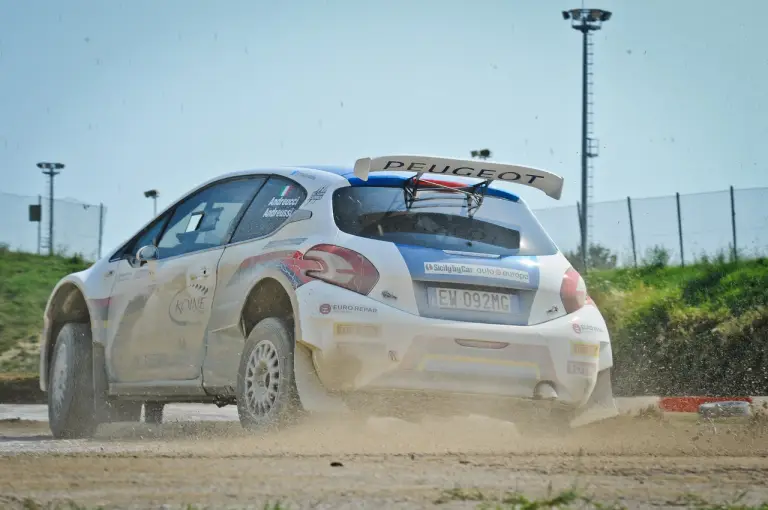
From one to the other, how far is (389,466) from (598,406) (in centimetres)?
251

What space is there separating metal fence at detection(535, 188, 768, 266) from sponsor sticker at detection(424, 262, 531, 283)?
69.8 ft

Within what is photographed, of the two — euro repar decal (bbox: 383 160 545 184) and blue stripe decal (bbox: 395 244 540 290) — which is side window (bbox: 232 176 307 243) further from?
blue stripe decal (bbox: 395 244 540 290)

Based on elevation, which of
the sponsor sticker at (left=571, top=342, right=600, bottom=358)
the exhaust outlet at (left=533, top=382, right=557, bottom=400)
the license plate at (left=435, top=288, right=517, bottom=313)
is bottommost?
the exhaust outlet at (left=533, top=382, right=557, bottom=400)

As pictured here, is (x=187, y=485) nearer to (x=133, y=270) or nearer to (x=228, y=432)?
(x=228, y=432)

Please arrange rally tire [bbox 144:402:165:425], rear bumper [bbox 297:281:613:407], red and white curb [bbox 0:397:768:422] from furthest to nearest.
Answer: red and white curb [bbox 0:397:768:422]
rally tire [bbox 144:402:165:425]
rear bumper [bbox 297:281:613:407]

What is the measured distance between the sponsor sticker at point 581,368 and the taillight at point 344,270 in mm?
1285

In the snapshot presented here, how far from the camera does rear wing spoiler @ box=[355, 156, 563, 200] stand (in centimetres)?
803

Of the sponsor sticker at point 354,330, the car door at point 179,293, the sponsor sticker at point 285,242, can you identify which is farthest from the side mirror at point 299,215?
the sponsor sticker at point 354,330

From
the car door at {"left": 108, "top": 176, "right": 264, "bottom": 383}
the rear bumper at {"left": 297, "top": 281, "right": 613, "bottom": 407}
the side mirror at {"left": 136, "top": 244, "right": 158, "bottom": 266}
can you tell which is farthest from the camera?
the side mirror at {"left": 136, "top": 244, "right": 158, "bottom": 266}

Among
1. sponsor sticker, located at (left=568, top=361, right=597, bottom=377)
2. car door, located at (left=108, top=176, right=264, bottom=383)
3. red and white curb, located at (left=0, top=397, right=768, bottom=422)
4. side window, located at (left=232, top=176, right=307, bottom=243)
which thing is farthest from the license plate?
Result: red and white curb, located at (left=0, top=397, right=768, bottom=422)

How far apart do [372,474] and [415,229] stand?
2294 millimetres

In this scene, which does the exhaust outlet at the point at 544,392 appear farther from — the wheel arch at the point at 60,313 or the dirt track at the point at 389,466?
the wheel arch at the point at 60,313

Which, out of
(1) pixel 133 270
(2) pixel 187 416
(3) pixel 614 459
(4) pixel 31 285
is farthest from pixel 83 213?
(3) pixel 614 459

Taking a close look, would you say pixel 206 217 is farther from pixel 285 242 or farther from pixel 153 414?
pixel 153 414
